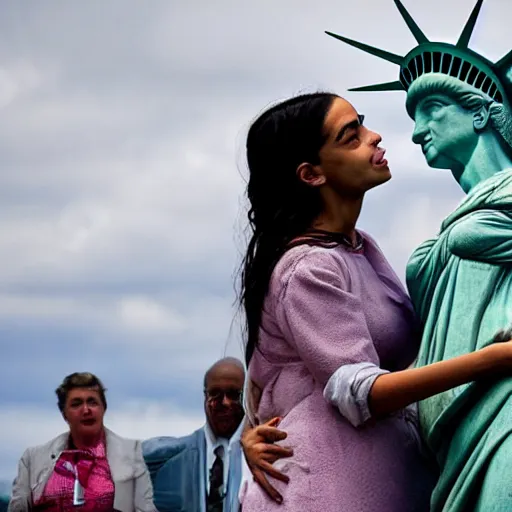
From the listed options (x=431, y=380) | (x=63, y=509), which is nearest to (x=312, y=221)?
(x=431, y=380)

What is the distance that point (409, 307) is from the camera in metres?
3.81

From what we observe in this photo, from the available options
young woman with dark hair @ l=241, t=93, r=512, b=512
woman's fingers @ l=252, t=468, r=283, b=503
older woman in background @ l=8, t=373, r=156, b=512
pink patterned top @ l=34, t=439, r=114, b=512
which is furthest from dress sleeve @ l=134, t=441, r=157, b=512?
woman's fingers @ l=252, t=468, r=283, b=503

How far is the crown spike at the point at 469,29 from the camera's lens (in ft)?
12.9

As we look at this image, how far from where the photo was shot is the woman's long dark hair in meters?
3.76

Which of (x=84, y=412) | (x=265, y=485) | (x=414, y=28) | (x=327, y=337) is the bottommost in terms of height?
(x=265, y=485)

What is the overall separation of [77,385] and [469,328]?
249cm

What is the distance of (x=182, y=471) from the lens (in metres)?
5.68

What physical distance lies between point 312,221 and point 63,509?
207 centimetres

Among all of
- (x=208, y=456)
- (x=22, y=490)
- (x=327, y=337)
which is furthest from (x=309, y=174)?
(x=22, y=490)

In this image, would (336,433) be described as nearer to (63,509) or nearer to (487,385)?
(487,385)

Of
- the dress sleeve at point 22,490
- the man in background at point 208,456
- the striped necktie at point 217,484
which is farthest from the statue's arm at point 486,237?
the dress sleeve at point 22,490

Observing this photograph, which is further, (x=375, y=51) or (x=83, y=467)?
(x=83, y=467)

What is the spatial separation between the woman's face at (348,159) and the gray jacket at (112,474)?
7.14 ft

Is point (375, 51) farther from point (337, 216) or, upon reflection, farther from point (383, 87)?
point (337, 216)
